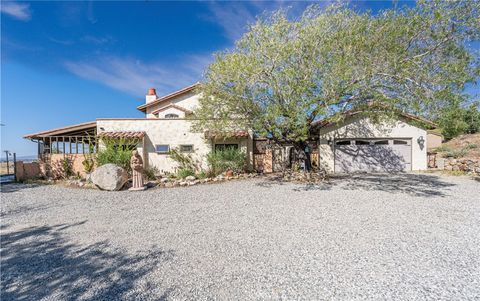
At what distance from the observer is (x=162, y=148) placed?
15188 millimetres

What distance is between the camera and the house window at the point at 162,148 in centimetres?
1510

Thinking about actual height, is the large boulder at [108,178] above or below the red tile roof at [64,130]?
below

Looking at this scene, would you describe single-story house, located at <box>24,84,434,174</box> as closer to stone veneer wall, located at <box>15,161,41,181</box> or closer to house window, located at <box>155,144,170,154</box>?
house window, located at <box>155,144,170,154</box>

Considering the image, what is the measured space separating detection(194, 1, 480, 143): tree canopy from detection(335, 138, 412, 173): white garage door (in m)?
6.16

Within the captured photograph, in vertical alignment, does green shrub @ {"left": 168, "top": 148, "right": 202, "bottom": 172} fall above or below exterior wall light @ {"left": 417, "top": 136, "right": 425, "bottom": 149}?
below

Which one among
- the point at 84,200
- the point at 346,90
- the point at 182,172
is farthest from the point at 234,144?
the point at 84,200

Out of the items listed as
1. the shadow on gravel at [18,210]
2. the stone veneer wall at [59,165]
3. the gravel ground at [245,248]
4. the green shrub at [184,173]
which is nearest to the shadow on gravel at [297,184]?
the gravel ground at [245,248]

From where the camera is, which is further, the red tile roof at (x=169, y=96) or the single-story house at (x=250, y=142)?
the red tile roof at (x=169, y=96)

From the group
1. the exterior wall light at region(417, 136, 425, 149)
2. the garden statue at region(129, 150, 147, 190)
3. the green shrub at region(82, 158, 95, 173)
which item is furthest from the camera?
the exterior wall light at region(417, 136, 425, 149)

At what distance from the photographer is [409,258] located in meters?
3.90

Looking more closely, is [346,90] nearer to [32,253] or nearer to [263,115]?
[263,115]

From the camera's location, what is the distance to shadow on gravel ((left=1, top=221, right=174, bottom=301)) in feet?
10.2

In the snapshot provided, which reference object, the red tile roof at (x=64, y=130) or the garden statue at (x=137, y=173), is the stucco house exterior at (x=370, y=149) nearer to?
the garden statue at (x=137, y=173)

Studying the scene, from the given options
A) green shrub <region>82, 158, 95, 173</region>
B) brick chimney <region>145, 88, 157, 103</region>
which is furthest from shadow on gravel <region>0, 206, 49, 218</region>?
brick chimney <region>145, 88, 157, 103</region>
